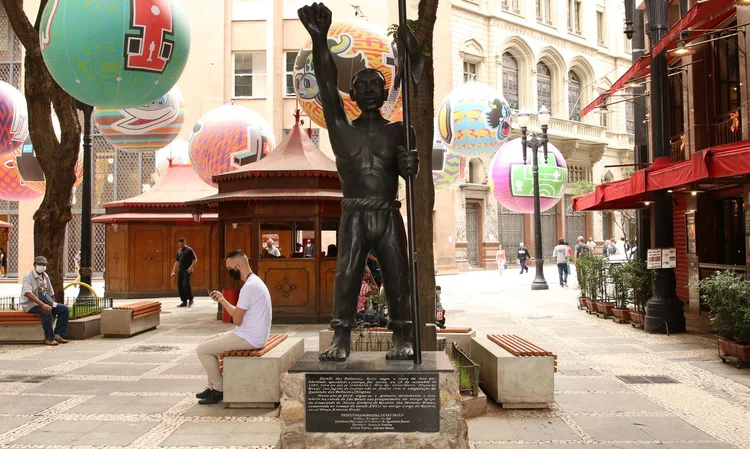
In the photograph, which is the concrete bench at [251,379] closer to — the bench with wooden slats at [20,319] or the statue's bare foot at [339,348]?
the statue's bare foot at [339,348]

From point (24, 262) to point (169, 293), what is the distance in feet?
45.0

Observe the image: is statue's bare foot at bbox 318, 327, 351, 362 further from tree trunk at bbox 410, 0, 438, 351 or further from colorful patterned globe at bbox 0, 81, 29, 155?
colorful patterned globe at bbox 0, 81, 29, 155

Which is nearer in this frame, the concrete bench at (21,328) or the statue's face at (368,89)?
the statue's face at (368,89)

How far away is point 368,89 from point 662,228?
972cm

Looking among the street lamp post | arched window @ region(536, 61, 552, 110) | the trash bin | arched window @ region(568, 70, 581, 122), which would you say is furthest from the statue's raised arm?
arched window @ region(568, 70, 581, 122)

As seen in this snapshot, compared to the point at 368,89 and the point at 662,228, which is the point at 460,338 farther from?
the point at 662,228

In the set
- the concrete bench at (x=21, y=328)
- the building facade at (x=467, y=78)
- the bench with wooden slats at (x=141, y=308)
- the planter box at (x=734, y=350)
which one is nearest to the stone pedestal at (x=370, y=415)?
the planter box at (x=734, y=350)

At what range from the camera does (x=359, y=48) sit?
10.5m

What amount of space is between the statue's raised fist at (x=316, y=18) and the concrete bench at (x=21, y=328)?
29.9 feet

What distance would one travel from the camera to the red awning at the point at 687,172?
9.84m

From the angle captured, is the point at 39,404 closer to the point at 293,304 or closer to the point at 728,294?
the point at 293,304

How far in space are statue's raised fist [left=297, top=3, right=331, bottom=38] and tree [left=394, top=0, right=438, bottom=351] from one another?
8.29 ft

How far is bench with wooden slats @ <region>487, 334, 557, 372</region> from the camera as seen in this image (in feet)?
24.0

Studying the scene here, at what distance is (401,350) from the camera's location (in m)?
5.49
